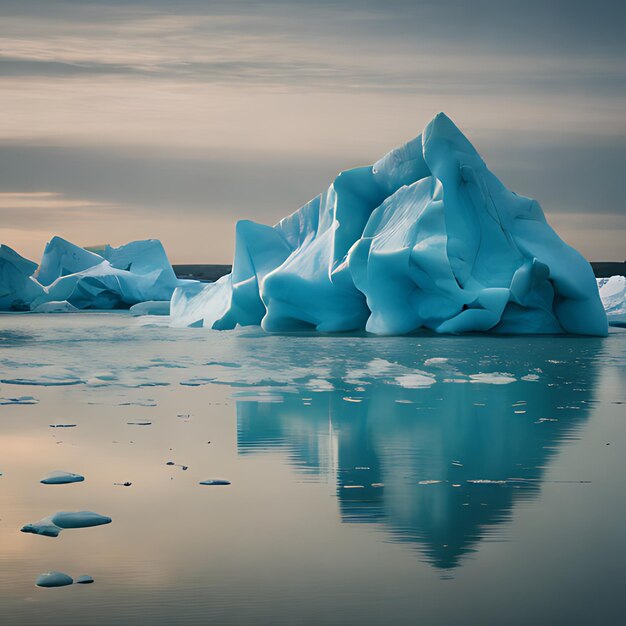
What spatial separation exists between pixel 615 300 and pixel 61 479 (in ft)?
55.7

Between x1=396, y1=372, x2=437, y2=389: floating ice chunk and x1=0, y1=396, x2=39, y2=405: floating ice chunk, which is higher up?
x1=396, y1=372, x2=437, y2=389: floating ice chunk

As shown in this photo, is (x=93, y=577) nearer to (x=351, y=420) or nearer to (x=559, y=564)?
(x=559, y=564)

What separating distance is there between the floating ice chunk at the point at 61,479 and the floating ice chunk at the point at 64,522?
51cm

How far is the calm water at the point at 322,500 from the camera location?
7.11 feet

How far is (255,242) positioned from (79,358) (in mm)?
5716

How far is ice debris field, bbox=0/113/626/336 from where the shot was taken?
11.5m

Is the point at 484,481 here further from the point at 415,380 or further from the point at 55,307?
the point at 55,307

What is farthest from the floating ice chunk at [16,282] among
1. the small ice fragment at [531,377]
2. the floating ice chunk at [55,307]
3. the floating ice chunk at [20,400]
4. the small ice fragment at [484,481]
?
the small ice fragment at [484,481]

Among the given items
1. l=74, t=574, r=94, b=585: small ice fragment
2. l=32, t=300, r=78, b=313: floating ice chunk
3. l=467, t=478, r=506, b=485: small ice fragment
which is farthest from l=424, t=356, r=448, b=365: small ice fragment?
l=32, t=300, r=78, b=313: floating ice chunk

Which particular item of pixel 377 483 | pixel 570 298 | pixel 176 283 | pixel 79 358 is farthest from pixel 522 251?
pixel 176 283

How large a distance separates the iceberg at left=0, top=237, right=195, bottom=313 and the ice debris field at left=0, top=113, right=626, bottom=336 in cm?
951

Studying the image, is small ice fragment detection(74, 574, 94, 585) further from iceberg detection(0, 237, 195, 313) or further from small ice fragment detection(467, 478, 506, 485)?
iceberg detection(0, 237, 195, 313)

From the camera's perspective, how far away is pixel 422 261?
A: 436 inches

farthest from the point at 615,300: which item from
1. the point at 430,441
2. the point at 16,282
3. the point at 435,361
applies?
the point at 430,441
